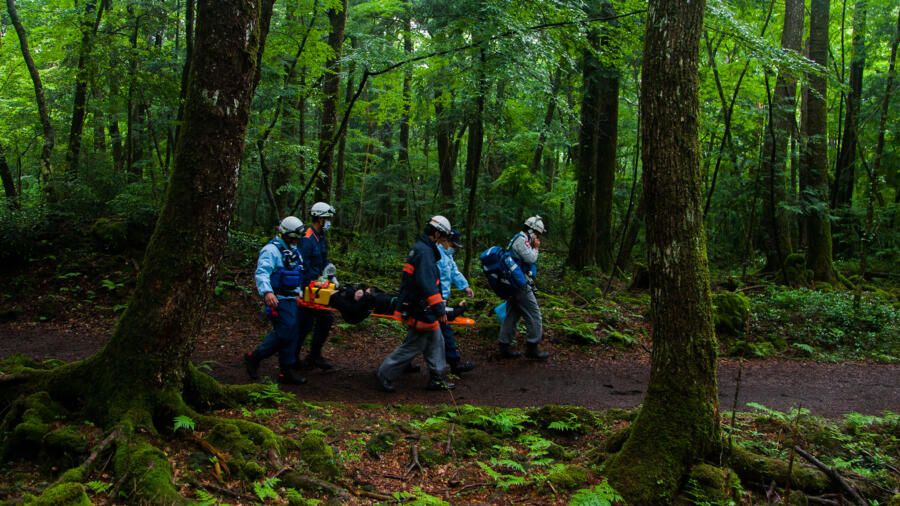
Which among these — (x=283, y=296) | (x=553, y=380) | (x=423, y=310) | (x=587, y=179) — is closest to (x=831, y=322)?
(x=587, y=179)

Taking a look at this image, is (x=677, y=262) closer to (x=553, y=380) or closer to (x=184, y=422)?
(x=184, y=422)

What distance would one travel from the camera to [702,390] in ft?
13.5

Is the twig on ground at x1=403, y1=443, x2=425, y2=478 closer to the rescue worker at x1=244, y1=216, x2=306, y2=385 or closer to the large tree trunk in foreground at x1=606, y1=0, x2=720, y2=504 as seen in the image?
the large tree trunk in foreground at x1=606, y1=0, x2=720, y2=504

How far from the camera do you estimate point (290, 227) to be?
732 cm

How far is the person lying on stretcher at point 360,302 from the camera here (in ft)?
24.6

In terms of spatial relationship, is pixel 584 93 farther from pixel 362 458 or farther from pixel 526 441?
pixel 362 458

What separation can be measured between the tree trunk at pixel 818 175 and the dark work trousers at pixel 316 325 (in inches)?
564

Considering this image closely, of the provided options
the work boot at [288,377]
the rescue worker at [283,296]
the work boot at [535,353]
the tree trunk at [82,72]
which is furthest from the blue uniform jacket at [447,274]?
the tree trunk at [82,72]

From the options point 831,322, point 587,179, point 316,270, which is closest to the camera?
point 316,270

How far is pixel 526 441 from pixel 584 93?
39.1ft

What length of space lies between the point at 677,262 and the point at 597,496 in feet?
6.36

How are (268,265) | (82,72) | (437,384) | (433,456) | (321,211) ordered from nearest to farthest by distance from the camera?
(433,456) → (268,265) → (437,384) → (321,211) → (82,72)

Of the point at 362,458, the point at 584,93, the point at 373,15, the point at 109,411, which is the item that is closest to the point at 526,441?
the point at 362,458

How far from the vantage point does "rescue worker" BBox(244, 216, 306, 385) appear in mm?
7074
